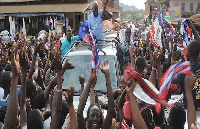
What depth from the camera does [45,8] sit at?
27062 mm

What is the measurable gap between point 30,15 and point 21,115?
23.0 m

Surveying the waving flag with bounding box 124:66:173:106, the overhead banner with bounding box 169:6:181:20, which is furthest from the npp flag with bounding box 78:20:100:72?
the overhead banner with bounding box 169:6:181:20

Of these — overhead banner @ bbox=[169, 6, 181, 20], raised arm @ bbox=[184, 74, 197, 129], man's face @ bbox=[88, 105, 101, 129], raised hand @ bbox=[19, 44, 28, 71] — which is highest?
overhead banner @ bbox=[169, 6, 181, 20]

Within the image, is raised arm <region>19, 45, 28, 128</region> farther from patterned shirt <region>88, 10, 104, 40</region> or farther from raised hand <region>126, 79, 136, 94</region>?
patterned shirt <region>88, 10, 104, 40</region>

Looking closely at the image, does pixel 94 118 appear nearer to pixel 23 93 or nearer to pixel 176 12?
pixel 23 93

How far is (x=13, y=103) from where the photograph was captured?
3701 mm

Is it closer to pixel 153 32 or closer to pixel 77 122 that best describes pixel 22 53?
pixel 77 122

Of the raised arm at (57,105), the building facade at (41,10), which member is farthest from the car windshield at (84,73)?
the building facade at (41,10)

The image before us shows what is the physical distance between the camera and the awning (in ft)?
87.1

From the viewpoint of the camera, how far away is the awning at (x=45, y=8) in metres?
26.6

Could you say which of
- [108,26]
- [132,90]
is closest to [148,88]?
[132,90]

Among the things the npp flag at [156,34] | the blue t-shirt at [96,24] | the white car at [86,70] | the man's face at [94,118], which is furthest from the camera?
the npp flag at [156,34]

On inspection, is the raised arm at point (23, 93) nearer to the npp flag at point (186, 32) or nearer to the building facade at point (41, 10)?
the npp flag at point (186, 32)

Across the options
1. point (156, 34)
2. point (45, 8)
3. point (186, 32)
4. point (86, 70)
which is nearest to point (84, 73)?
point (86, 70)
